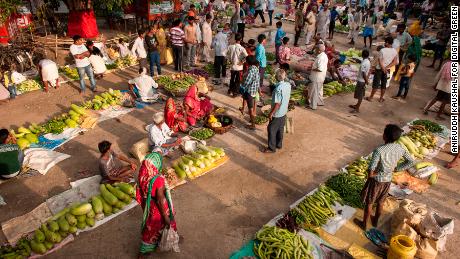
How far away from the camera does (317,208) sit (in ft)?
19.7

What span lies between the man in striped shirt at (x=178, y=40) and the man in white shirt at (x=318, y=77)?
4.96m

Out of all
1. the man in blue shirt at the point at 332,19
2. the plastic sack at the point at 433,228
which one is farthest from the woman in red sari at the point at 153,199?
the man in blue shirt at the point at 332,19

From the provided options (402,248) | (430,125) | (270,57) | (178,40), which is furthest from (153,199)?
(270,57)

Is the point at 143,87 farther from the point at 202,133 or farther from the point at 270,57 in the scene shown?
the point at 270,57

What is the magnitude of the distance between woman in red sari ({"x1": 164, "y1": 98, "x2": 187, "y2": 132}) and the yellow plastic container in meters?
5.35

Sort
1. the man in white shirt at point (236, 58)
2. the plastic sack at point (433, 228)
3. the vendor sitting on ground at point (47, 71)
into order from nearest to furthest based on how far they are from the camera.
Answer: the plastic sack at point (433, 228) < the man in white shirt at point (236, 58) < the vendor sitting on ground at point (47, 71)

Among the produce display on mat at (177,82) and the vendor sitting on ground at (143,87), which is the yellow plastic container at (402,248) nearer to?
the produce display on mat at (177,82)

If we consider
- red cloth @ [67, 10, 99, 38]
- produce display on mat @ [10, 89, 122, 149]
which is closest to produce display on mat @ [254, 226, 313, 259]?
produce display on mat @ [10, 89, 122, 149]

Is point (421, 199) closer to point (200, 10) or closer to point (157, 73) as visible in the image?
point (157, 73)

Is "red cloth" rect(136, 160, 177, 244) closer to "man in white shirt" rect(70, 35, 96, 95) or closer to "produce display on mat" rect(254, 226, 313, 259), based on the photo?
"produce display on mat" rect(254, 226, 313, 259)

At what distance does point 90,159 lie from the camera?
7.73 m

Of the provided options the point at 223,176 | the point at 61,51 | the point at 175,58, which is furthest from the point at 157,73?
the point at 223,176

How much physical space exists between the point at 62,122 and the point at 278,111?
5.79 m

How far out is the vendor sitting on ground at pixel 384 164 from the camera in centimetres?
501
